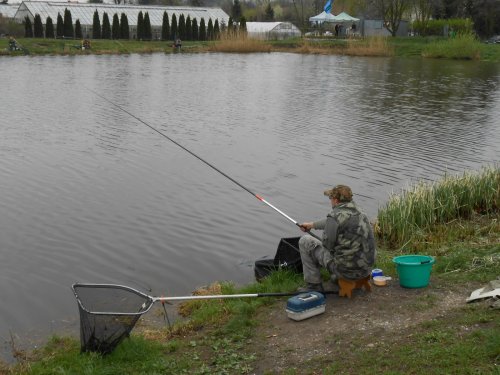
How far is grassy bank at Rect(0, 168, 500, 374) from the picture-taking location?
4.87m

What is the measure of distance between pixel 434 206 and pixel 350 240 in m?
3.67

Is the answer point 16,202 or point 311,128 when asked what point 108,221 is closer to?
point 16,202

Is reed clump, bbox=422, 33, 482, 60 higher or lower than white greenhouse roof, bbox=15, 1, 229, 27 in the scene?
lower

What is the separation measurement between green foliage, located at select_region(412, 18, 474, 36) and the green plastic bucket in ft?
170

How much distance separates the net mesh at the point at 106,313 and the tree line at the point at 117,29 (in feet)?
171

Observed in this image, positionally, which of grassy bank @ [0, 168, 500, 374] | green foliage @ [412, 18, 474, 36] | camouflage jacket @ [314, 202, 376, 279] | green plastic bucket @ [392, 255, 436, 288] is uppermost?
green foliage @ [412, 18, 474, 36]

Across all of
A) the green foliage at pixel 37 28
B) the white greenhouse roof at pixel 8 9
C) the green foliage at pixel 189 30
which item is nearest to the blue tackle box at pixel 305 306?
the green foliage at pixel 37 28

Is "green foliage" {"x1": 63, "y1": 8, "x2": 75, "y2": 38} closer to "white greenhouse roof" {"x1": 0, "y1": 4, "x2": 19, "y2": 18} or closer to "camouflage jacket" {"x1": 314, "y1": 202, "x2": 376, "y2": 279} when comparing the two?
"white greenhouse roof" {"x1": 0, "y1": 4, "x2": 19, "y2": 18}

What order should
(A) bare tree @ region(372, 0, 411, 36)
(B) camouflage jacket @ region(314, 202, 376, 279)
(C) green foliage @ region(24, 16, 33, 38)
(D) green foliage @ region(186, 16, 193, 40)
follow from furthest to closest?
(D) green foliage @ region(186, 16, 193, 40)
(A) bare tree @ region(372, 0, 411, 36)
(C) green foliage @ region(24, 16, 33, 38)
(B) camouflage jacket @ region(314, 202, 376, 279)

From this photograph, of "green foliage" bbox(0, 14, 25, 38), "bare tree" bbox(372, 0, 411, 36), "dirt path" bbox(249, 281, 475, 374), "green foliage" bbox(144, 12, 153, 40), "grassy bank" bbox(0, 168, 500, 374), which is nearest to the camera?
"grassy bank" bbox(0, 168, 500, 374)

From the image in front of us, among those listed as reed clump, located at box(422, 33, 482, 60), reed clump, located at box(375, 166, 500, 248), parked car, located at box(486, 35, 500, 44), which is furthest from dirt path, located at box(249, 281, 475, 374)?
parked car, located at box(486, 35, 500, 44)

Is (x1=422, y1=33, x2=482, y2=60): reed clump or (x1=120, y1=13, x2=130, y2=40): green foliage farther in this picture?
(x1=120, y1=13, x2=130, y2=40): green foliage

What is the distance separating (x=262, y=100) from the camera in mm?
23562

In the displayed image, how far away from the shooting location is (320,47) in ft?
170
